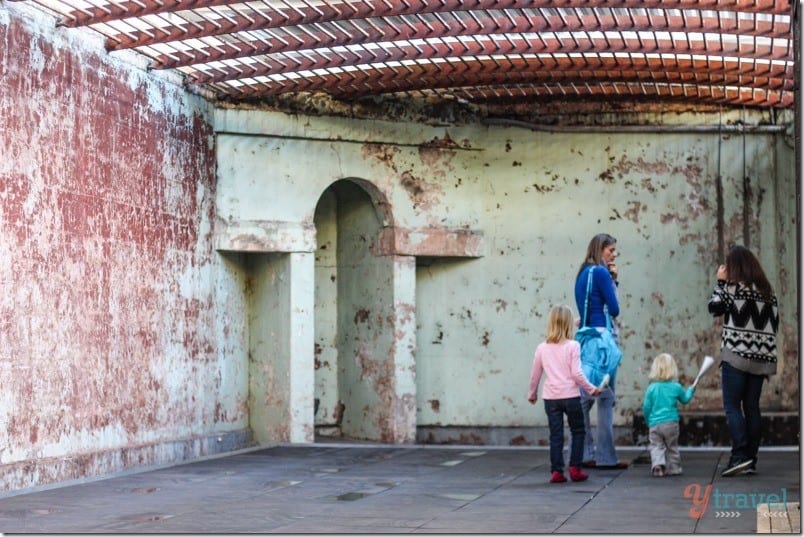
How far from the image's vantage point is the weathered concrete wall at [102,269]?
10.9 metres

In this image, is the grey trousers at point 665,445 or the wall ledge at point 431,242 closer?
the grey trousers at point 665,445

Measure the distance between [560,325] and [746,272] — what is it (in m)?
1.66

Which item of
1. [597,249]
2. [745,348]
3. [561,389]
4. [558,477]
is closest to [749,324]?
[745,348]

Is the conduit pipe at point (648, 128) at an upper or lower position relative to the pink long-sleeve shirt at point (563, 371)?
upper

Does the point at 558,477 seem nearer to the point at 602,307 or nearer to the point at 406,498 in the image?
the point at 406,498

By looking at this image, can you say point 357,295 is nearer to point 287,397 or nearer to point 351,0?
point 287,397

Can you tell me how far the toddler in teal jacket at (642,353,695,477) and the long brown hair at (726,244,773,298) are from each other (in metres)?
0.92

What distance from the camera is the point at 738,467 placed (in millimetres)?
10477

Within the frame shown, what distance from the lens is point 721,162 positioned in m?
17.1

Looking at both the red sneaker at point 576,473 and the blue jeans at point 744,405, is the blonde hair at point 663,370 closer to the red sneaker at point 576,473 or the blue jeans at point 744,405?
the blue jeans at point 744,405

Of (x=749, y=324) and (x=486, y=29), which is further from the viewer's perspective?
(x=486, y=29)
